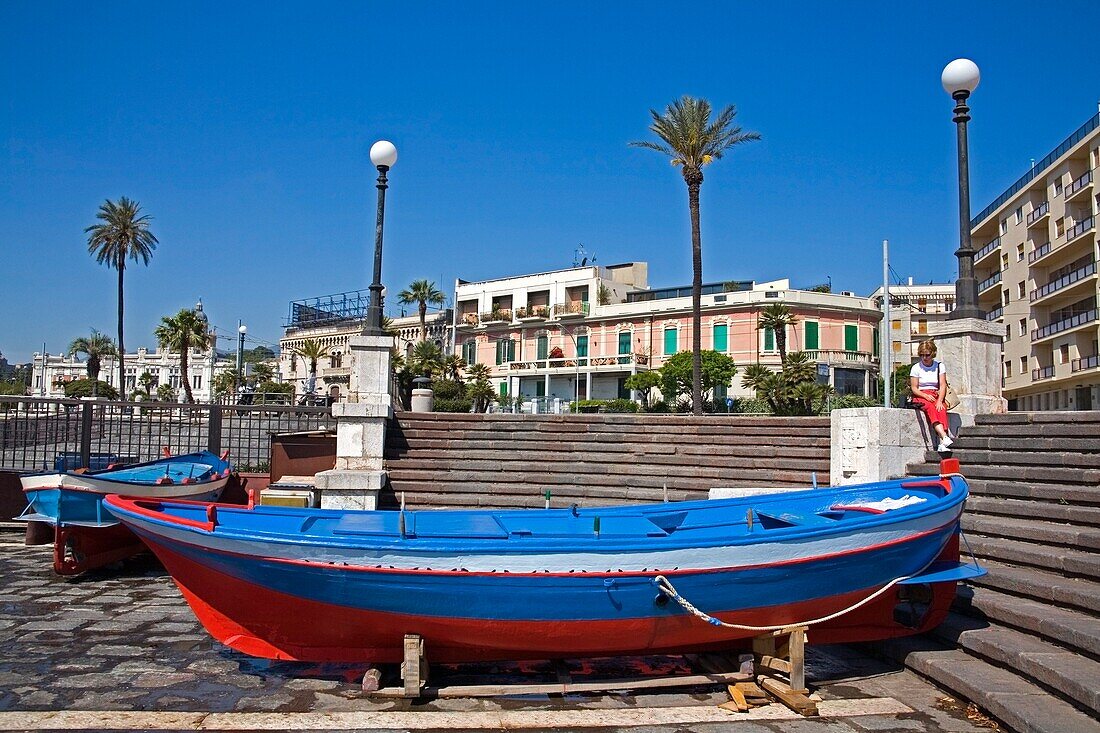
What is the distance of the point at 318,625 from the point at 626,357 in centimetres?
4305

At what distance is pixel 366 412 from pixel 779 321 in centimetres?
3210

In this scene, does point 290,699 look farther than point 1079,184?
No

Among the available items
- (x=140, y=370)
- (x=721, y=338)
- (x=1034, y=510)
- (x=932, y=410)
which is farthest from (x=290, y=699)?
(x=140, y=370)

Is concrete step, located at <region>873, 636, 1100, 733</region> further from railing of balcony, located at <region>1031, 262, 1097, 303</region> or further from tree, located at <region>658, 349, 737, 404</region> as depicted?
railing of balcony, located at <region>1031, 262, 1097, 303</region>

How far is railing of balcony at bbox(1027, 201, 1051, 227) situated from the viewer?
42250 millimetres

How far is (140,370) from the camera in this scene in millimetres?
105062

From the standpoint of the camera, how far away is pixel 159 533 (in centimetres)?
629

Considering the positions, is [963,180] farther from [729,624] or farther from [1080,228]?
[1080,228]

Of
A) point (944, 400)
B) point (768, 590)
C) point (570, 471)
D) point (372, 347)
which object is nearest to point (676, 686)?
point (768, 590)

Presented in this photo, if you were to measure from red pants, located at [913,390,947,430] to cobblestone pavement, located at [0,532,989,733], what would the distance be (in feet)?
14.4

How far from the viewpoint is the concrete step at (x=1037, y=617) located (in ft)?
18.1

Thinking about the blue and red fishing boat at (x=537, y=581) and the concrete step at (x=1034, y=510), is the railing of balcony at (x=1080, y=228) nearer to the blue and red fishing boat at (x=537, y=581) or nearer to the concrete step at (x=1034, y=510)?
the concrete step at (x=1034, y=510)

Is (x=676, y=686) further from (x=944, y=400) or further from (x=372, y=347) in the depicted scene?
(x=372, y=347)

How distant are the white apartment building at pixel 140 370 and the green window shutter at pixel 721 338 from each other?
5315cm
